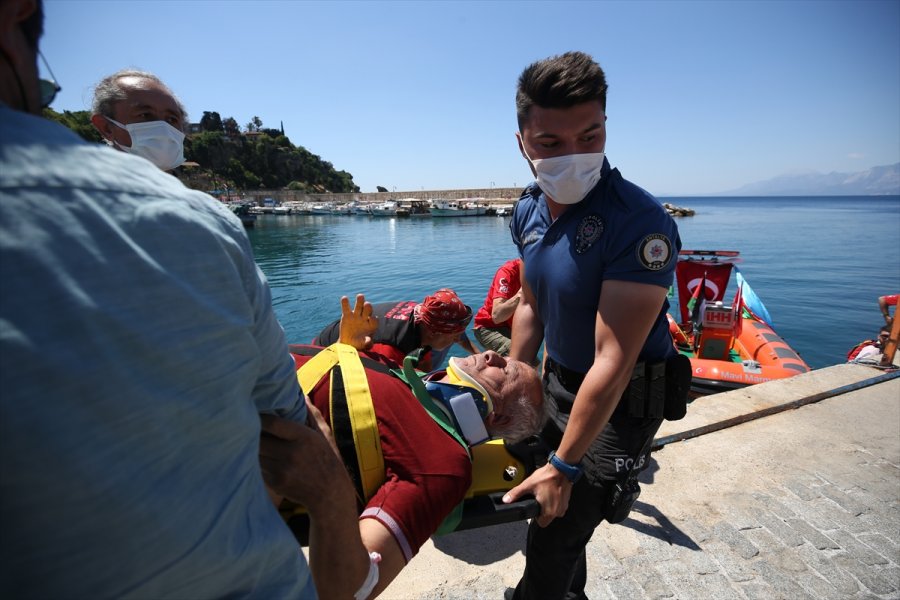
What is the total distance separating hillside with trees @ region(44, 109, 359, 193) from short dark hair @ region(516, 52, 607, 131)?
83134mm

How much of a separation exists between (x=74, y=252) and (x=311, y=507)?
774mm

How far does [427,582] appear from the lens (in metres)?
2.21

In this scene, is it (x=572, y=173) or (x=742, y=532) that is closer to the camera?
(x=572, y=173)

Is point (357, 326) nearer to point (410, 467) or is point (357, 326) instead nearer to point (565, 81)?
point (410, 467)

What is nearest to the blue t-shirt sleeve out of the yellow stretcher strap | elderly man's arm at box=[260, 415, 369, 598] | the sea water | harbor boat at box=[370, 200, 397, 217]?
the yellow stretcher strap

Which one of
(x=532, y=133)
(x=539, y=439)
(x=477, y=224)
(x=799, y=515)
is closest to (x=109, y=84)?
(x=532, y=133)

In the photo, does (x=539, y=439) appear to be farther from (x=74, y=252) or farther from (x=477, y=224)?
(x=477, y=224)

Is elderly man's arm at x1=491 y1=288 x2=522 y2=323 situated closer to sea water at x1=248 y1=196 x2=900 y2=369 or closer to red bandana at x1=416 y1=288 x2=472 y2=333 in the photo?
red bandana at x1=416 y1=288 x2=472 y2=333

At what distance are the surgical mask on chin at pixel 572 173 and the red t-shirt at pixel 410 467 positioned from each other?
1110 millimetres

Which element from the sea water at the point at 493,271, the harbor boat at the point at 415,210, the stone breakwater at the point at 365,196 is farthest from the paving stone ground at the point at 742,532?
the stone breakwater at the point at 365,196

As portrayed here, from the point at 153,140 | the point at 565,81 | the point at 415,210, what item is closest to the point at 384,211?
the point at 415,210

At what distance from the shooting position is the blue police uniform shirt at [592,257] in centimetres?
158

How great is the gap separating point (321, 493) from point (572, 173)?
61.1 inches

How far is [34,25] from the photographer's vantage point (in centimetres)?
58
